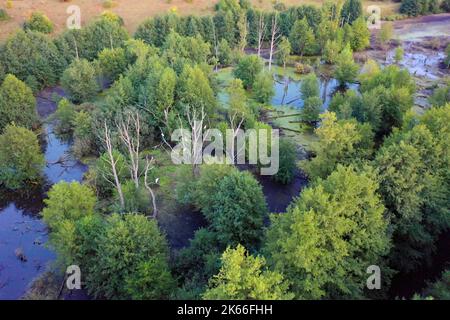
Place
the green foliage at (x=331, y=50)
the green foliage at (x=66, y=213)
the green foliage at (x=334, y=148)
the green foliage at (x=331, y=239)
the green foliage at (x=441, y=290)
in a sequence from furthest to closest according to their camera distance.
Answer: the green foliage at (x=331, y=50) → the green foliage at (x=334, y=148) → the green foliage at (x=66, y=213) → the green foliage at (x=331, y=239) → the green foliage at (x=441, y=290)

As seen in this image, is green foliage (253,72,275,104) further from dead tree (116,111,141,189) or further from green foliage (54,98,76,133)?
green foliage (54,98,76,133)

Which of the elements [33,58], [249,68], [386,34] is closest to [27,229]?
[33,58]

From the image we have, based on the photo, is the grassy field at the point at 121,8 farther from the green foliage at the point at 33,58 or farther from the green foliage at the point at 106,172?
the green foliage at the point at 106,172

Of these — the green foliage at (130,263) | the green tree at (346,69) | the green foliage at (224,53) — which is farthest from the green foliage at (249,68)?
the green foliage at (130,263)

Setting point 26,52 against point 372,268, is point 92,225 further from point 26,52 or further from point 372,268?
point 26,52

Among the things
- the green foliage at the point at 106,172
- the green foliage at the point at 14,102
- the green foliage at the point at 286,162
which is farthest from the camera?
the green foliage at the point at 14,102

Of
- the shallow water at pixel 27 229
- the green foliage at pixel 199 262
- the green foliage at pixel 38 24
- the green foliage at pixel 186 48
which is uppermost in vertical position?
the green foliage at pixel 38 24

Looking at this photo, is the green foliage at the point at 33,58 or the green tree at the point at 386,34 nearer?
the green foliage at the point at 33,58

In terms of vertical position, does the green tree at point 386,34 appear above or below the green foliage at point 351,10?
below
